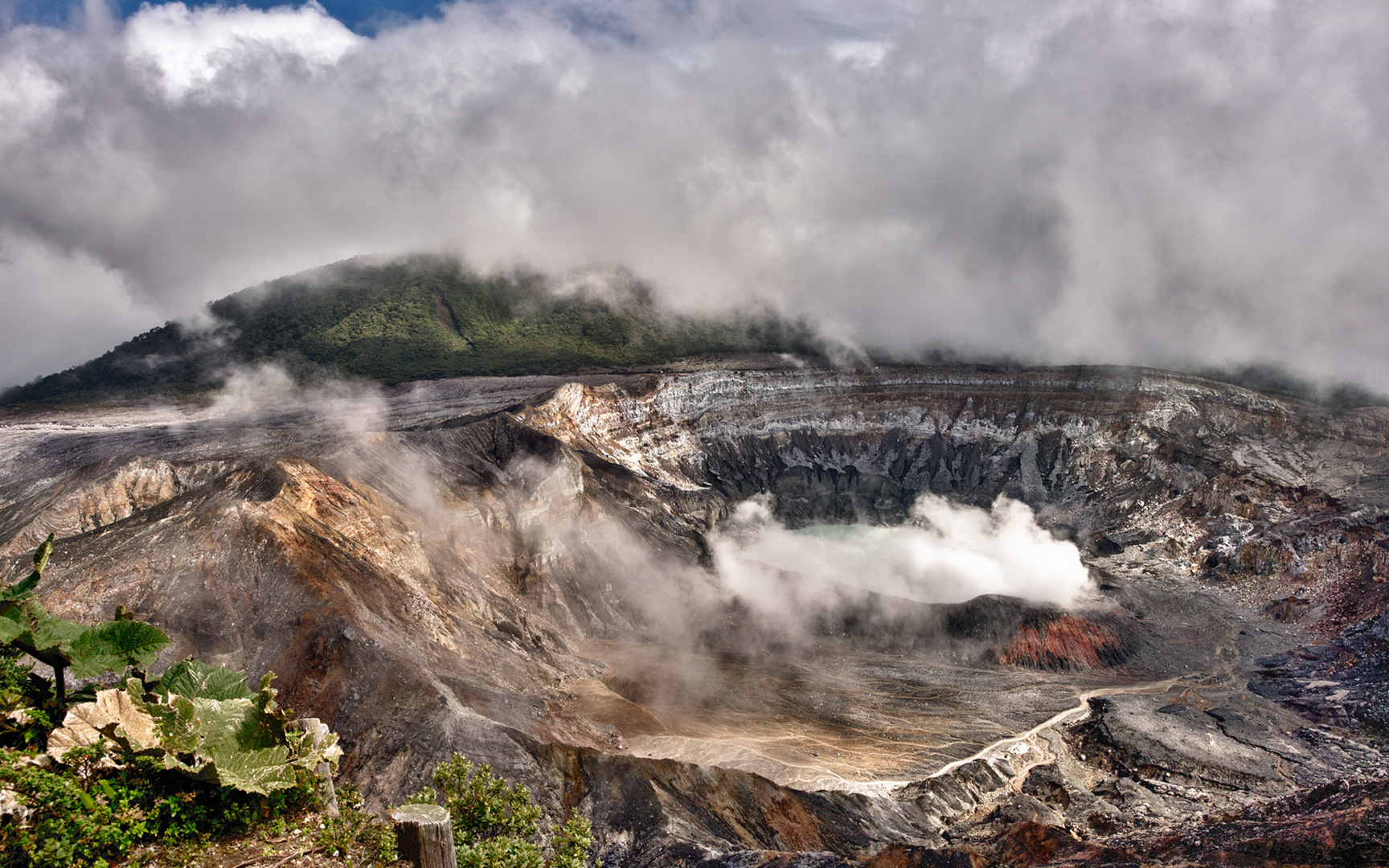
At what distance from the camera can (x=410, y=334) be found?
527 feet

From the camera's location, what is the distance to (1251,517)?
90.2 m

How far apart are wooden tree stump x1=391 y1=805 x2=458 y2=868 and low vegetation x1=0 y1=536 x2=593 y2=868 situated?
541 millimetres

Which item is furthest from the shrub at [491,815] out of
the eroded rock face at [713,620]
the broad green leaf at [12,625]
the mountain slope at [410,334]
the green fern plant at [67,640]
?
the mountain slope at [410,334]

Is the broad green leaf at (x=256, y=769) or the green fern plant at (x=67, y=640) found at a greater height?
the green fern plant at (x=67, y=640)

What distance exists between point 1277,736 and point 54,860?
6615 cm

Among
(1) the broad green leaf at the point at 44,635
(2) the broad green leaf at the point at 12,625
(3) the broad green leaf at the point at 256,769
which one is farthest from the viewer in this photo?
(1) the broad green leaf at the point at 44,635

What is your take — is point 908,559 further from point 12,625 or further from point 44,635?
point 12,625

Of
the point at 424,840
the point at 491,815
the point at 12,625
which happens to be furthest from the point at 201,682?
the point at 491,815

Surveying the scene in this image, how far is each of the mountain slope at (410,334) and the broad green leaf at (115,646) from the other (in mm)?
128939

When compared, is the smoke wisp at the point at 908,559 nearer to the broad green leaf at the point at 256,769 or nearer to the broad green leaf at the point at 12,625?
the broad green leaf at the point at 256,769

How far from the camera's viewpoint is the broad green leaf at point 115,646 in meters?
10.7

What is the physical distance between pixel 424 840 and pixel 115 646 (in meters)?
5.78

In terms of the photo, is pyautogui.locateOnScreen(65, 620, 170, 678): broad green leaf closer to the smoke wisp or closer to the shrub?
the shrub

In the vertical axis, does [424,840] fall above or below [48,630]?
Answer: below
